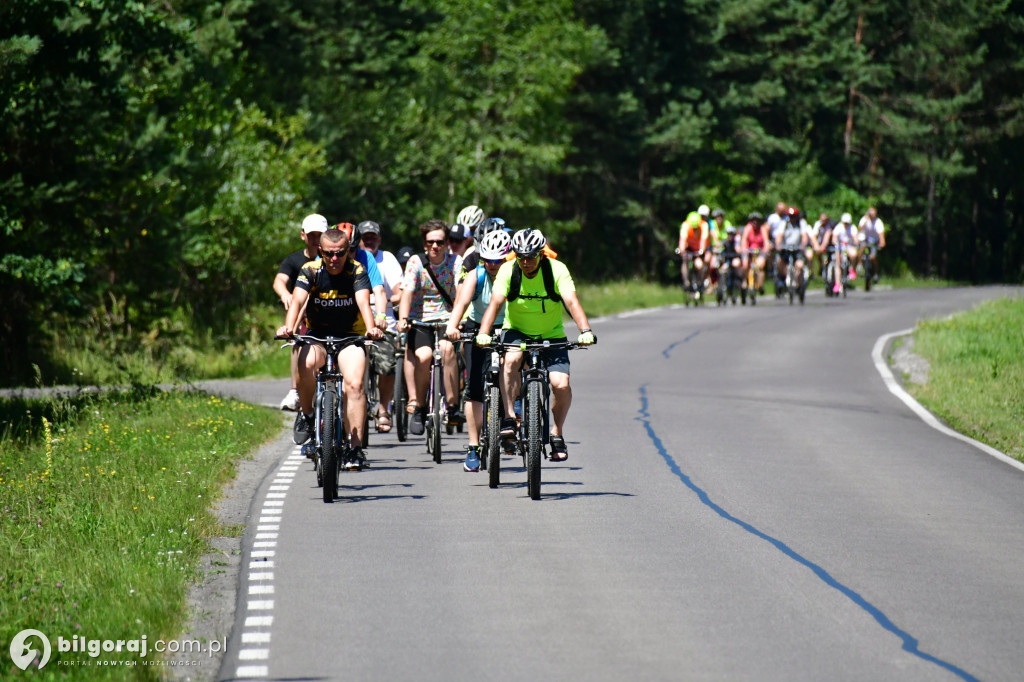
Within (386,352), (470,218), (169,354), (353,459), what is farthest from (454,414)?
(169,354)

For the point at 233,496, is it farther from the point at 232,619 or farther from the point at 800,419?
the point at 800,419

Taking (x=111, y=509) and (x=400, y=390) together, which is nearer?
(x=111, y=509)

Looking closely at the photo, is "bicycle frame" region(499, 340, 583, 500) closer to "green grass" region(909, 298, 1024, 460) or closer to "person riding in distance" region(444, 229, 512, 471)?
"person riding in distance" region(444, 229, 512, 471)

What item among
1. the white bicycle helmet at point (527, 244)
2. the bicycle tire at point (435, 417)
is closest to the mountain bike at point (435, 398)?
the bicycle tire at point (435, 417)

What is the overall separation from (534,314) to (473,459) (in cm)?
159

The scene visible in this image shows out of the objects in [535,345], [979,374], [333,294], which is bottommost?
[979,374]

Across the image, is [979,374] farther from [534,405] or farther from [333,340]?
[333,340]

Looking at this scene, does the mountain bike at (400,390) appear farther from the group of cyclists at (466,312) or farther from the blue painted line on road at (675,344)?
the blue painted line on road at (675,344)

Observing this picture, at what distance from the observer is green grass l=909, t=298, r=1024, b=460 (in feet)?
53.6

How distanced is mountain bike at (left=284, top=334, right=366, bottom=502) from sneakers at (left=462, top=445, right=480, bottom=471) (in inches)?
51.0

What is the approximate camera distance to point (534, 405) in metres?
11.1

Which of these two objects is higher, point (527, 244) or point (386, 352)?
point (527, 244)

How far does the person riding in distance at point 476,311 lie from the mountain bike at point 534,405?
550mm

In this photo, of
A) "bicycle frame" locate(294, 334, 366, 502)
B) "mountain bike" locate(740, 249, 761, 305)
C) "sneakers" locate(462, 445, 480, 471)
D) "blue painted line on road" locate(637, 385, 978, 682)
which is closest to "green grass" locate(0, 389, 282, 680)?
"bicycle frame" locate(294, 334, 366, 502)
